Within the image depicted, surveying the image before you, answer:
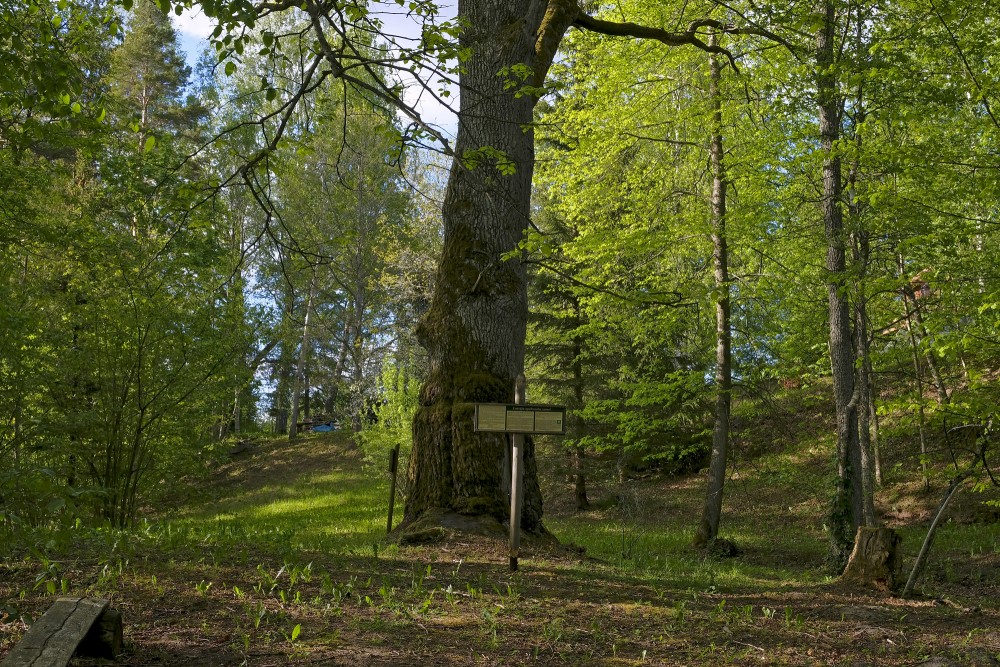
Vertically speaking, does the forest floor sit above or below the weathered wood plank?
below

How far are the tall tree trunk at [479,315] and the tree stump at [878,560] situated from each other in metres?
2.71

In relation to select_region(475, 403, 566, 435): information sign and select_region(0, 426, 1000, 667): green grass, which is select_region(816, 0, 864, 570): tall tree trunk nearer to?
select_region(0, 426, 1000, 667): green grass

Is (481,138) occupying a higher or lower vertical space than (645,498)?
higher

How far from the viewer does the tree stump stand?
5925mm

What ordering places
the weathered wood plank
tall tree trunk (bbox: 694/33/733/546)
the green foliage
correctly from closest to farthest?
the weathered wood plank < tall tree trunk (bbox: 694/33/733/546) < the green foliage

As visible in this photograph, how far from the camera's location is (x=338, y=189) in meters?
26.6

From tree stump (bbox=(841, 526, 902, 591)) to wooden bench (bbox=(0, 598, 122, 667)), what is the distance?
210 inches

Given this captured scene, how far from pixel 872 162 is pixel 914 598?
4424 mm


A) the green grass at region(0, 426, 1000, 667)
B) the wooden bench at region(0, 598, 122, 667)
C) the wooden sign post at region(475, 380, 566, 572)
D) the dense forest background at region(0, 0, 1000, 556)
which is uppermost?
the dense forest background at region(0, 0, 1000, 556)

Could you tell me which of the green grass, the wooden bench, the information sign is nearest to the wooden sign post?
the information sign

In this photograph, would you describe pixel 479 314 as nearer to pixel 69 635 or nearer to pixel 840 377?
pixel 69 635

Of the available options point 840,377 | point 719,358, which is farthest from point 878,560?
point 719,358

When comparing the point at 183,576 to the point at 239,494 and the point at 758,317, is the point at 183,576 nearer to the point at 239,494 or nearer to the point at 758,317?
the point at 758,317

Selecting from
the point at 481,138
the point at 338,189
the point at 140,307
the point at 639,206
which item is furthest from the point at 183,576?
the point at 338,189
